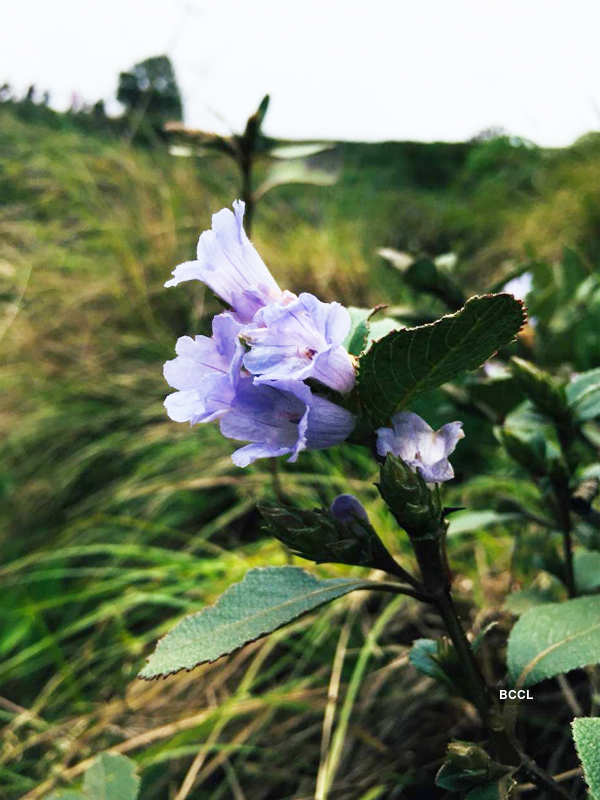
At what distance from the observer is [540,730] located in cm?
89

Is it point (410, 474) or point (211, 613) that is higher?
point (410, 474)

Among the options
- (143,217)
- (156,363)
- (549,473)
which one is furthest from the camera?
(143,217)

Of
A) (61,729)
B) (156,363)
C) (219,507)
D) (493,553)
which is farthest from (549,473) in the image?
(156,363)

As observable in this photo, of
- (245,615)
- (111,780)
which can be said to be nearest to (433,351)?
(245,615)

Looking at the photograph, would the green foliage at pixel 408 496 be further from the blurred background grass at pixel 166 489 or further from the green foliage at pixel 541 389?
the blurred background grass at pixel 166 489

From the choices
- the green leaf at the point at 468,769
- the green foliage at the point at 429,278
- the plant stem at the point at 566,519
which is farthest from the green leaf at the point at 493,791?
the green foliage at the point at 429,278

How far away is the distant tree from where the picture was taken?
2818 mm

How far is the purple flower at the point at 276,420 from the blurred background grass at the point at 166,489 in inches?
19.4

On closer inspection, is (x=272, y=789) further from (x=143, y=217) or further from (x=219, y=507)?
(x=143, y=217)

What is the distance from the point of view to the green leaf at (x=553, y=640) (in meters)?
0.50

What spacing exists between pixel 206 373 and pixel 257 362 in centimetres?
6

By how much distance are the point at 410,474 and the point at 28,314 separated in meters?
2.26

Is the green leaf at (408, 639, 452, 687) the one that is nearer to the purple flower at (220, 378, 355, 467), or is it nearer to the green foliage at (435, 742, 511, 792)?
the green foliage at (435, 742, 511, 792)

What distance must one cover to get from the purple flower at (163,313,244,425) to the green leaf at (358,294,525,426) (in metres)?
0.08
